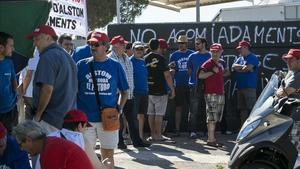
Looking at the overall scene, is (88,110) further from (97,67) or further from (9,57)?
(9,57)

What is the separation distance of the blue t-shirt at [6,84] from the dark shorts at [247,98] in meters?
5.92

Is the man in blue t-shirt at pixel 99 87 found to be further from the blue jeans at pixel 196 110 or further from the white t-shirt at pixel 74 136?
the blue jeans at pixel 196 110

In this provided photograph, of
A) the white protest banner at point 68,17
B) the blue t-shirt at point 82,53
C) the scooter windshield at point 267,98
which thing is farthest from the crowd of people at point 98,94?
the scooter windshield at point 267,98

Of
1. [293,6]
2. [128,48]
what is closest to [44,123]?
[128,48]

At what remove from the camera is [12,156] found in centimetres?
452

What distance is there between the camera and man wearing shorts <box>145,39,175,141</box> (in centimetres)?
1065

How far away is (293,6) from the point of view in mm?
14039

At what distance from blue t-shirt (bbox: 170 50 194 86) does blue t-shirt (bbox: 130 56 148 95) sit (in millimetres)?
1229

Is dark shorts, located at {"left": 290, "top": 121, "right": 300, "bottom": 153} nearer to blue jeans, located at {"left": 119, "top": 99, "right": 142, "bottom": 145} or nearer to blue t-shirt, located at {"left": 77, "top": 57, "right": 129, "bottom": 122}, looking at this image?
blue t-shirt, located at {"left": 77, "top": 57, "right": 129, "bottom": 122}

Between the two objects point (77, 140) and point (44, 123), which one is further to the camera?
point (44, 123)

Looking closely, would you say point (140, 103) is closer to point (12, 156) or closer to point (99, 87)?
point (99, 87)

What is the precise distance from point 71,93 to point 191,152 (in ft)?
14.4

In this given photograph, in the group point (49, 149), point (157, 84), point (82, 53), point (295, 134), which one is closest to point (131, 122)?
point (157, 84)

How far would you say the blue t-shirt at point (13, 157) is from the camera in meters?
4.49
